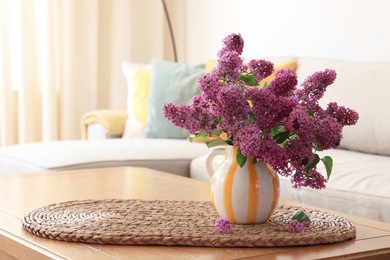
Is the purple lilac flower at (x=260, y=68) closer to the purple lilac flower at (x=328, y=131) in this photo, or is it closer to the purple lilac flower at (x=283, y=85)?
the purple lilac flower at (x=283, y=85)

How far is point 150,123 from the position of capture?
355cm

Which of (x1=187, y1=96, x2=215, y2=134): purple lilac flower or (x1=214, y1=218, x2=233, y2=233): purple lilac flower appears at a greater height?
(x1=187, y1=96, x2=215, y2=134): purple lilac flower

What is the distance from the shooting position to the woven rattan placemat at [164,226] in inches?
54.2

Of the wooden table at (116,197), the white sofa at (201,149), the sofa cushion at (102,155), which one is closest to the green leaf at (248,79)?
the wooden table at (116,197)

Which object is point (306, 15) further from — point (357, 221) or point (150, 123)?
point (357, 221)

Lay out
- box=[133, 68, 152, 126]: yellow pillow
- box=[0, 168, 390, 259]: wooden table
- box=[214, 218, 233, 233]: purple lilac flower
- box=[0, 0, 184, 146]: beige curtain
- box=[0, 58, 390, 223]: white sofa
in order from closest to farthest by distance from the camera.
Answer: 1. box=[0, 168, 390, 259]: wooden table
2. box=[214, 218, 233, 233]: purple lilac flower
3. box=[0, 58, 390, 223]: white sofa
4. box=[133, 68, 152, 126]: yellow pillow
5. box=[0, 0, 184, 146]: beige curtain

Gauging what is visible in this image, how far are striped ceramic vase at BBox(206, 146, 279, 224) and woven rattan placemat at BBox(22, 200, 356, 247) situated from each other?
28 millimetres

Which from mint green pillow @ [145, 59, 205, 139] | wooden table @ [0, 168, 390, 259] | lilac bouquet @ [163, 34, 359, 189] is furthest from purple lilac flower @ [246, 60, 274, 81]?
mint green pillow @ [145, 59, 205, 139]

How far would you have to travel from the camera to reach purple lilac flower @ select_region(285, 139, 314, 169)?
1.36 m

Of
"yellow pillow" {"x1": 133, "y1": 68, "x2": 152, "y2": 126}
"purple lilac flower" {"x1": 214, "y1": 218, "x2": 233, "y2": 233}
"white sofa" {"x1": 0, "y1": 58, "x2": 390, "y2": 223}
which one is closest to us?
"purple lilac flower" {"x1": 214, "y1": 218, "x2": 233, "y2": 233}

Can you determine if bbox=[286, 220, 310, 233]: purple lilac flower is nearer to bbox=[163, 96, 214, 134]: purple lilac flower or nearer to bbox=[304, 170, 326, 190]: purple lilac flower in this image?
bbox=[304, 170, 326, 190]: purple lilac flower

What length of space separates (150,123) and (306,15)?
98cm

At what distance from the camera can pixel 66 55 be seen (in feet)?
14.4

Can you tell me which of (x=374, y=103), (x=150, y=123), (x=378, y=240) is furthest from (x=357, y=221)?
(x=150, y=123)
